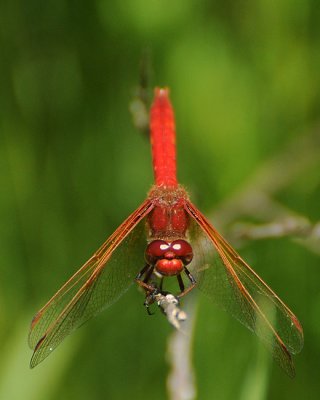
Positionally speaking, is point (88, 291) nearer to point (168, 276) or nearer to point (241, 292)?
point (168, 276)

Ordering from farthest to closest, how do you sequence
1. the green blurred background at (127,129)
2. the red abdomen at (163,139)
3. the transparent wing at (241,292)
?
the green blurred background at (127,129) → the red abdomen at (163,139) → the transparent wing at (241,292)

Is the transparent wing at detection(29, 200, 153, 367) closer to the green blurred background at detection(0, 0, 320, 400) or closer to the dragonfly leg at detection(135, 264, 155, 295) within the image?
the dragonfly leg at detection(135, 264, 155, 295)

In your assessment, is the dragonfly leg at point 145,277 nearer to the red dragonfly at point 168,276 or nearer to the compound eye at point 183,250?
the red dragonfly at point 168,276

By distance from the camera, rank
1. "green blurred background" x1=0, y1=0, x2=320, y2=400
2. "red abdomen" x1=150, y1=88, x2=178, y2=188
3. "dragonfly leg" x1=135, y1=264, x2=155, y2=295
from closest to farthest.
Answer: "dragonfly leg" x1=135, y1=264, x2=155, y2=295 → "red abdomen" x1=150, y1=88, x2=178, y2=188 → "green blurred background" x1=0, y1=0, x2=320, y2=400

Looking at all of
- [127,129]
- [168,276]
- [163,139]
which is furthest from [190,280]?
[127,129]

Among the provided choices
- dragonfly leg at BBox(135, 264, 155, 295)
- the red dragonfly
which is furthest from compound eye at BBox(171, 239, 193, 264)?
dragonfly leg at BBox(135, 264, 155, 295)

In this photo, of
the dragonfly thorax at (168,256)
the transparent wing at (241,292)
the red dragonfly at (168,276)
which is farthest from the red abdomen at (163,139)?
the dragonfly thorax at (168,256)
